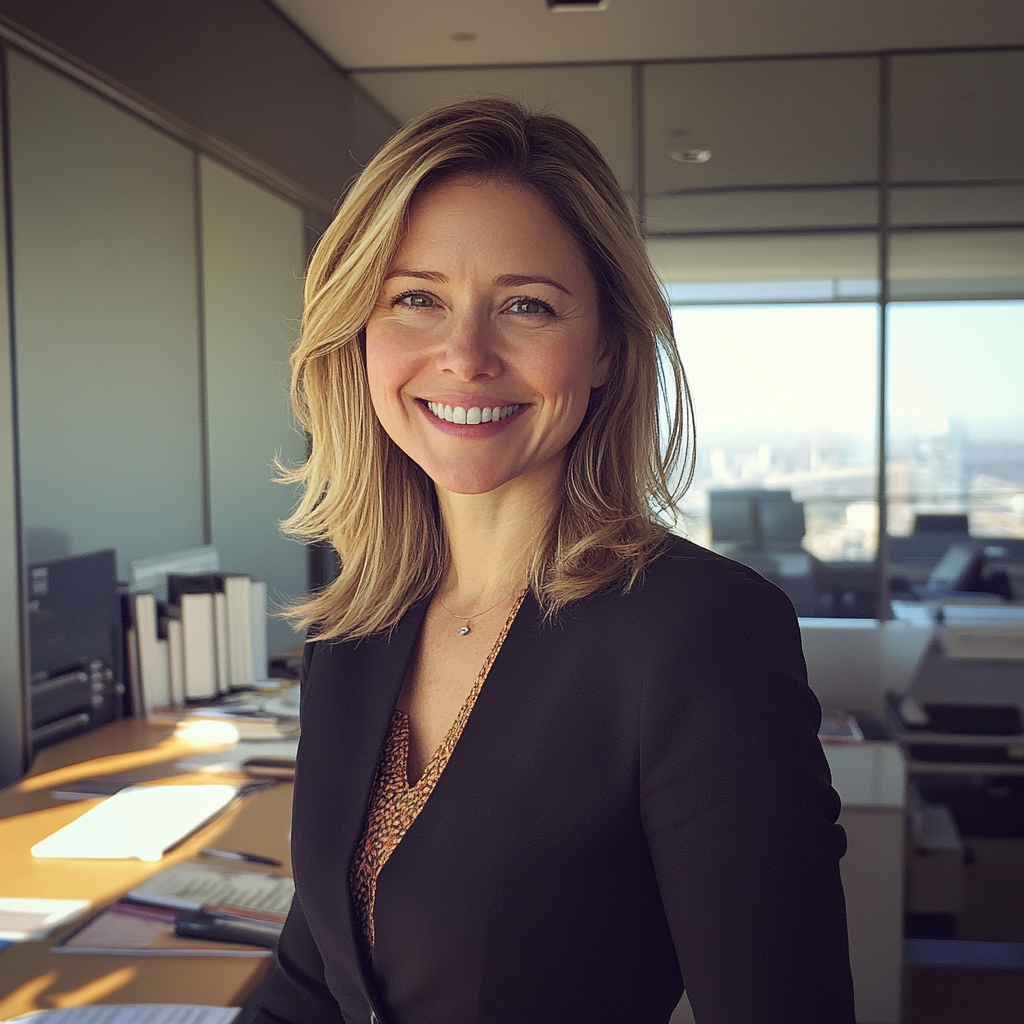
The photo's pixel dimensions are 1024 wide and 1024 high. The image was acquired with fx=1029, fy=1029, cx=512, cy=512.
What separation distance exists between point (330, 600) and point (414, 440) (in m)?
0.30

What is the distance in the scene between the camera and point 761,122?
473 cm

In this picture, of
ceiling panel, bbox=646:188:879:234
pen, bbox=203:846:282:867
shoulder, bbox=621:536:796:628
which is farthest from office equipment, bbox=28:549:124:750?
ceiling panel, bbox=646:188:879:234

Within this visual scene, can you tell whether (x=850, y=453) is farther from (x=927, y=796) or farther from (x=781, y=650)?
(x=781, y=650)

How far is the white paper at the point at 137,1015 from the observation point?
1292 millimetres

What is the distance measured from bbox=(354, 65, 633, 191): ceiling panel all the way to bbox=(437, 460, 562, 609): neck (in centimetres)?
387

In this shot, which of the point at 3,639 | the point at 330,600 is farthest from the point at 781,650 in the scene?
the point at 3,639

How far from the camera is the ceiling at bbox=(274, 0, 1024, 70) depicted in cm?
417

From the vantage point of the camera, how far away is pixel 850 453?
4.77 metres

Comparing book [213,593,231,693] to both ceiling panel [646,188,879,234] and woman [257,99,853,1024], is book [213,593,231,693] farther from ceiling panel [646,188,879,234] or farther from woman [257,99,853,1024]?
ceiling panel [646,188,879,234]

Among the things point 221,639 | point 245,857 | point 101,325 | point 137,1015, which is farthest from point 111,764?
point 101,325

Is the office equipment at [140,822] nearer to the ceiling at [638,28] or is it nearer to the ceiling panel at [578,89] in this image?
the ceiling at [638,28]

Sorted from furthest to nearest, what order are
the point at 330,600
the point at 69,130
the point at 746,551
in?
the point at 746,551 → the point at 69,130 → the point at 330,600

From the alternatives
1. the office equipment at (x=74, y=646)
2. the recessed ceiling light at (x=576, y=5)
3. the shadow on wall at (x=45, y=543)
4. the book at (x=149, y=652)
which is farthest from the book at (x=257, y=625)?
the recessed ceiling light at (x=576, y=5)

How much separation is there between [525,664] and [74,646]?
6.76 ft
